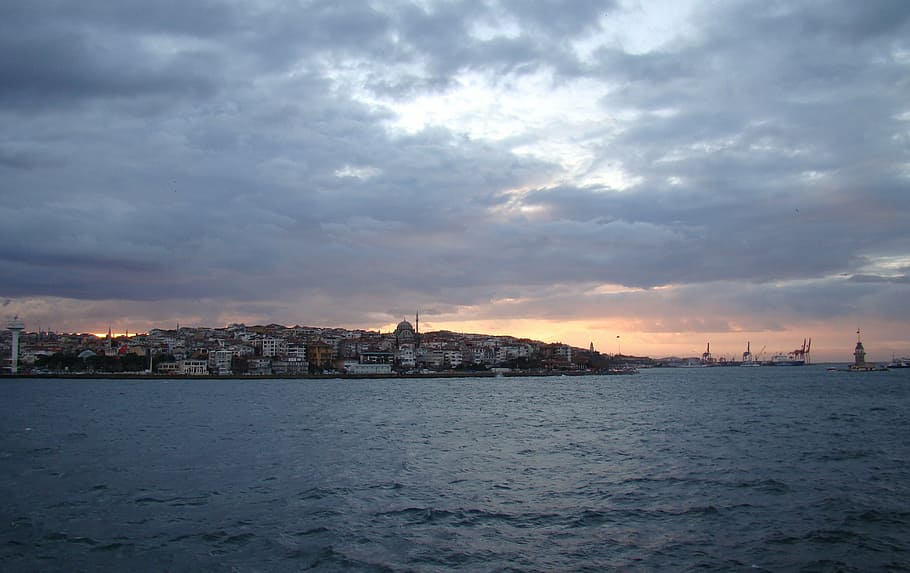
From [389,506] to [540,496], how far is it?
11.0 ft

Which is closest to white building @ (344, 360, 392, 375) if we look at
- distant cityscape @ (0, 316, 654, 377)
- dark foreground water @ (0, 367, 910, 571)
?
distant cityscape @ (0, 316, 654, 377)

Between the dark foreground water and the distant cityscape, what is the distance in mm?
95732

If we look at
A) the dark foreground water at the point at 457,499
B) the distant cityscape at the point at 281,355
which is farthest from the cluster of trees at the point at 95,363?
the dark foreground water at the point at 457,499

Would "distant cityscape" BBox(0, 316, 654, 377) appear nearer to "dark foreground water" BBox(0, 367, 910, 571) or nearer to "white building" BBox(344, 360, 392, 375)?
"white building" BBox(344, 360, 392, 375)

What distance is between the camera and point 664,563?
32.6 ft

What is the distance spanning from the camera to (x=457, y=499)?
14312 mm

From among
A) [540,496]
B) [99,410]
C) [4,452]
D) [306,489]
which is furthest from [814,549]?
[99,410]

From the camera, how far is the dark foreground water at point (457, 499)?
10352 millimetres

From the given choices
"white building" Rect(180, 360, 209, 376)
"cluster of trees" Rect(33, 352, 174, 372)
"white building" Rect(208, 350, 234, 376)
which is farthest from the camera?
"white building" Rect(208, 350, 234, 376)

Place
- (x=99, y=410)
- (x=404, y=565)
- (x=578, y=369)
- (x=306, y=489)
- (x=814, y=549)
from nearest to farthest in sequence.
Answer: (x=404, y=565)
(x=814, y=549)
(x=306, y=489)
(x=99, y=410)
(x=578, y=369)

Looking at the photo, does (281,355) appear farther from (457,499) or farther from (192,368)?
(457,499)

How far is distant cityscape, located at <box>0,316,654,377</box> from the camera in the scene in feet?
387

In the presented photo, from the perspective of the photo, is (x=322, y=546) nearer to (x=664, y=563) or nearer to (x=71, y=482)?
(x=664, y=563)

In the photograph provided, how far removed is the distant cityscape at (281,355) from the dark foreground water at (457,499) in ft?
314
